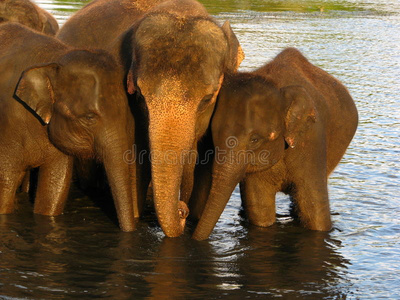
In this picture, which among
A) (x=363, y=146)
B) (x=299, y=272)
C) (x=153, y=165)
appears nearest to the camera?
(x=153, y=165)

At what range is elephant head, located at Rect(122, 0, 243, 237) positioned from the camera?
228 inches

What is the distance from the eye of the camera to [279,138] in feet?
21.7

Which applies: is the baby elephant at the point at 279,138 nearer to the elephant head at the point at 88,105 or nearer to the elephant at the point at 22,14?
the elephant head at the point at 88,105

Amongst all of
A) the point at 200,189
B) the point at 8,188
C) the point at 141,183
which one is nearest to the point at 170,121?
the point at 141,183

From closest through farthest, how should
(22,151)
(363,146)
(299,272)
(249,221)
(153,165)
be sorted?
1. (153,165)
2. (299,272)
3. (22,151)
4. (249,221)
5. (363,146)

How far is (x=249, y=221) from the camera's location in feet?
24.2

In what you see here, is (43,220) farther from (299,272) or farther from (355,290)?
(355,290)

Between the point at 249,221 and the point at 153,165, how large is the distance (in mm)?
1832

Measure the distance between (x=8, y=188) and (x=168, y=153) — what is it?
6.04ft

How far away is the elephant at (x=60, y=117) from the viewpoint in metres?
6.47

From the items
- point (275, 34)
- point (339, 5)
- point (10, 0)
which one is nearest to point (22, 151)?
point (10, 0)

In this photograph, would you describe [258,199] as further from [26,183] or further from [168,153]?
[26,183]

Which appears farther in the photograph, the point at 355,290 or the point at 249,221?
the point at 249,221

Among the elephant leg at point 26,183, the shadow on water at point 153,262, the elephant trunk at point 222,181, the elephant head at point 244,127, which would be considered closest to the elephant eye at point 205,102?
the elephant head at point 244,127
